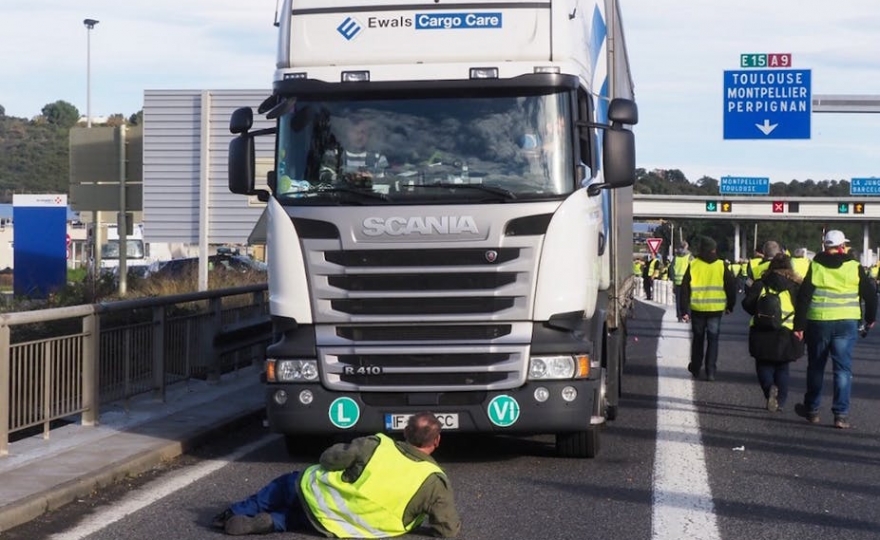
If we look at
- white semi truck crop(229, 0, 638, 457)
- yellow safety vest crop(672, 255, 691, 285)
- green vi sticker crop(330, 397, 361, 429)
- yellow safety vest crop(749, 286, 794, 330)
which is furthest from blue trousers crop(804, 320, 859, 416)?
yellow safety vest crop(672, 255, 691, 285)

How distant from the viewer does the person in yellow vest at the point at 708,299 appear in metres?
16.8

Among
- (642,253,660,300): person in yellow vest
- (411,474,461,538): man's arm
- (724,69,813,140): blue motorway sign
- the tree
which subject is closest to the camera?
(411,474,461,538): man's arm

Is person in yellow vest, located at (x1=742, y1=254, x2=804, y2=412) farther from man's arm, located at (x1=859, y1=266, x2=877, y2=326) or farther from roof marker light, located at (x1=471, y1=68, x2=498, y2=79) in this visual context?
roof marker light, located at (x1=471, y1=68, x2=498, y2=79)

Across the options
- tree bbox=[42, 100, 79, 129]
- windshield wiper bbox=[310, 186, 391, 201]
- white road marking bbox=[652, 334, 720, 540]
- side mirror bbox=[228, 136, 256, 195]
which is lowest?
white road marking bbox=[652, 334, 720, 540]

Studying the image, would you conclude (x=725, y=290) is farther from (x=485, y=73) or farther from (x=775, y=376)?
(x=485, y=73)

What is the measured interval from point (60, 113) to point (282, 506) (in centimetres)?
17517

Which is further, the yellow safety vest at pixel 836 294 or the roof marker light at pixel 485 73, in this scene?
the yellow safety vest at pixel 836 294

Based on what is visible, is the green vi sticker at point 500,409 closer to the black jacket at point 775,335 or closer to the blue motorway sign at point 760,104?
the black jacket at point 775,335

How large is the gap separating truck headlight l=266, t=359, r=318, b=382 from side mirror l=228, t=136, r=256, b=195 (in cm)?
139

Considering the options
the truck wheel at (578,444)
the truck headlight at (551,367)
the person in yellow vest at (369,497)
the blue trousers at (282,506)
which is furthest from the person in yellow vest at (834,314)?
the blue trousers at (282,506)

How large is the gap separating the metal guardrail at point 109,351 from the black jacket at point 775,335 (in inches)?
228

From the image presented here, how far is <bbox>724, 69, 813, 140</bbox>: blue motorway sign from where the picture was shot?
102ft

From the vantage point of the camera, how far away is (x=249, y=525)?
7.77m

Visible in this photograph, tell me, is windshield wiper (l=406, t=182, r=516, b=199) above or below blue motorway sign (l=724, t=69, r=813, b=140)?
below
